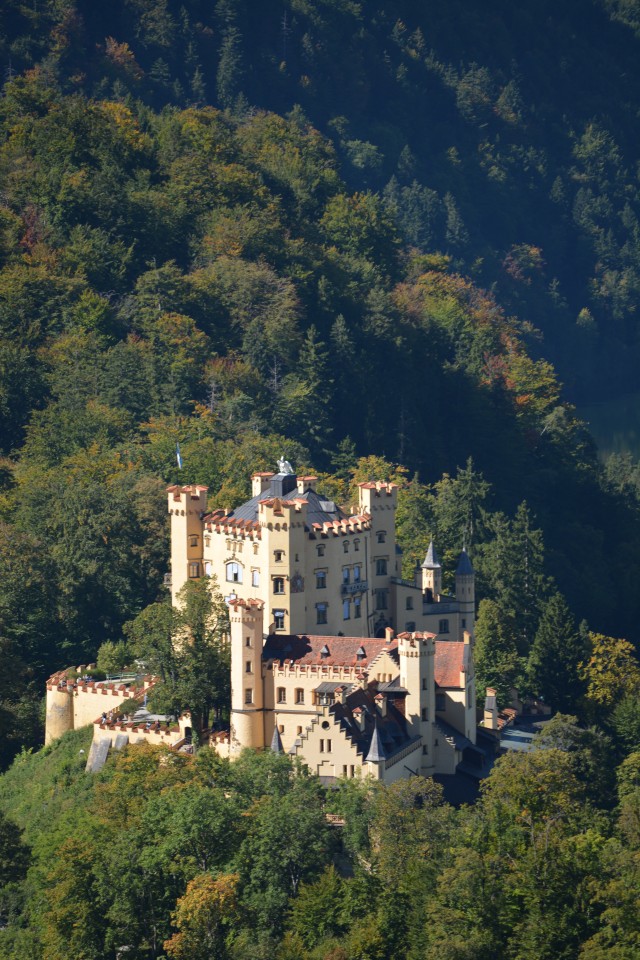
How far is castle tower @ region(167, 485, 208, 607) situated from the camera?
394 feet

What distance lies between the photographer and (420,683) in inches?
4269

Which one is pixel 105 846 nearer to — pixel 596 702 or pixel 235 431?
pixel 596 702

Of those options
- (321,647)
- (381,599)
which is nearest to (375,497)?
(381,599)

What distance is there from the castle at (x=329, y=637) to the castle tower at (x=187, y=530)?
0.07 meters

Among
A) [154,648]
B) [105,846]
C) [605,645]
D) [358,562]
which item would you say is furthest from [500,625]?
[105,846]

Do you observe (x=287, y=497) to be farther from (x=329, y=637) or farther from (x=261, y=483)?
(x=329, y=637)

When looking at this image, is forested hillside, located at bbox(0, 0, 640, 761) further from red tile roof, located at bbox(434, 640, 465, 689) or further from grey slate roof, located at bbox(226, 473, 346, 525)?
red tile roof, located at bbox(434, 640, 465, 689)

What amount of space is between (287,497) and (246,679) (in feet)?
45.2

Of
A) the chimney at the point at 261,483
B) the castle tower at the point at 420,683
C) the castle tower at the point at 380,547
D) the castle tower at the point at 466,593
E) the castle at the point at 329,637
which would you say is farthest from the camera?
the castle tower at the point at 466,593

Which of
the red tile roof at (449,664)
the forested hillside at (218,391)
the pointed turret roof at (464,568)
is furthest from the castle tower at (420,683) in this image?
the forested hillside at (218,391)

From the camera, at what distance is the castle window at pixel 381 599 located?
396 feet

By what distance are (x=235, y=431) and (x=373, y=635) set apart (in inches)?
1752

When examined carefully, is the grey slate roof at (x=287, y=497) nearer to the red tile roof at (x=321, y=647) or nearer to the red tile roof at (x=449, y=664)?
the red tile roof at (x=321, y=647)

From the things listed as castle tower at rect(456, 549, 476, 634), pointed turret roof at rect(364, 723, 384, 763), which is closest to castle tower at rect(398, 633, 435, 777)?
pointed turret roof at rect(364, 723, 384, 763)
